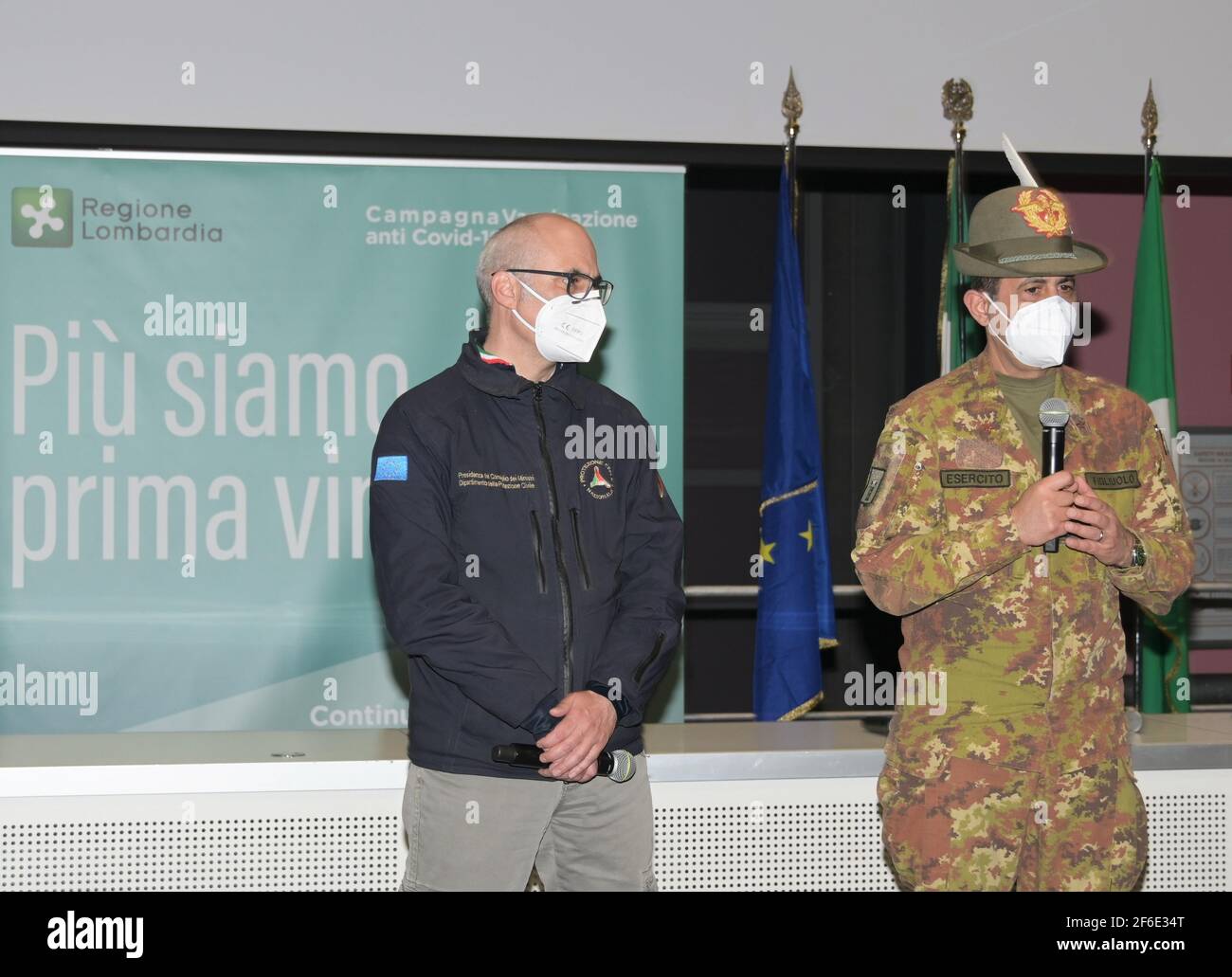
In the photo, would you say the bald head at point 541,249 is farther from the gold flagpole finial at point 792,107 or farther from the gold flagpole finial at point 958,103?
the gold flagpole finial at point 958,103

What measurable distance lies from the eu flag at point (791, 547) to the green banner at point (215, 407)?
34 cm

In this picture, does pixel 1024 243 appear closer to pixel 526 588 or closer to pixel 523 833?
pixel 526 588

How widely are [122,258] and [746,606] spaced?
9.84ft

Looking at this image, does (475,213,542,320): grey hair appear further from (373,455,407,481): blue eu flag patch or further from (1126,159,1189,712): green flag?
(1126,159,1189,712): green flag

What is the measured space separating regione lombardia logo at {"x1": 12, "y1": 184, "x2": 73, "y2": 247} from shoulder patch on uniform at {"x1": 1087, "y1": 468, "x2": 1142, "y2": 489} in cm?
296

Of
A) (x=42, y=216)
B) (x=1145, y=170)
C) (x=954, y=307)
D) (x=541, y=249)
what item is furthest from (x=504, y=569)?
(x=1145, y=170)

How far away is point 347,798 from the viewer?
2623 mm

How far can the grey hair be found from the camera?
2.16 metres

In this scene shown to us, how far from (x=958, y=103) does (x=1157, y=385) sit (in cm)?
104

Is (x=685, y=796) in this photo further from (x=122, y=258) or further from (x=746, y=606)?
(x=746, y=606)

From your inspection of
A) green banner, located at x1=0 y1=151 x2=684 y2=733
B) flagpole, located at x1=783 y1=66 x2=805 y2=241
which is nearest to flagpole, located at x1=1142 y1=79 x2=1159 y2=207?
flagpole, located at x1=783 y1=66 x2=805 y2=241

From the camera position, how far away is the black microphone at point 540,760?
1.92m
